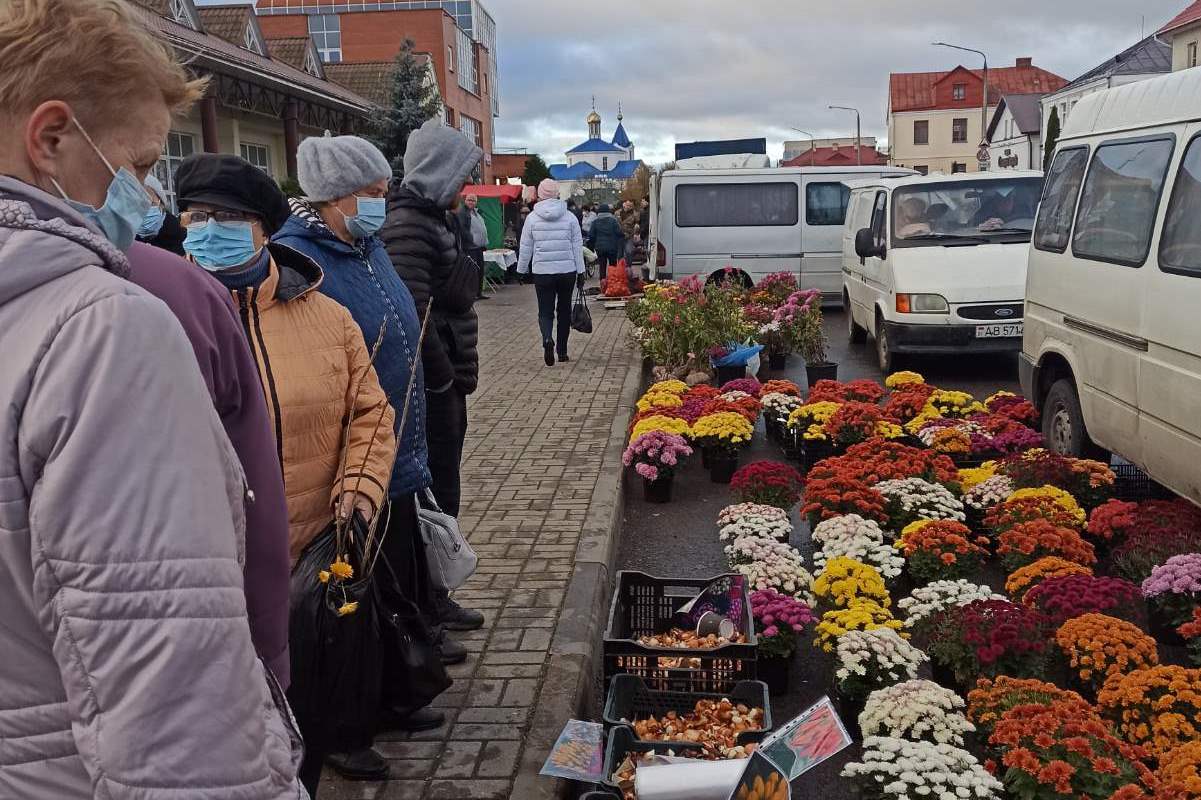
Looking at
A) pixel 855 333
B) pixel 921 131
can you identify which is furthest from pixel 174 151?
pixel 921 131

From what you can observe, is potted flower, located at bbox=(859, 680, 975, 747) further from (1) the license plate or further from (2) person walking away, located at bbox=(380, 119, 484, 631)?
(1) the license plate

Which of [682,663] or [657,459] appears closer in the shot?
[682,663]

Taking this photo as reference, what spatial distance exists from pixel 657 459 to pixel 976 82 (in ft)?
313

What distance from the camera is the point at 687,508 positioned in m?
7.27

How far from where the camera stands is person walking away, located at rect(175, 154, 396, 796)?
2.79 meters

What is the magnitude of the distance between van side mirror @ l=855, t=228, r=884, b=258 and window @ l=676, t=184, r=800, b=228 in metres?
4.79

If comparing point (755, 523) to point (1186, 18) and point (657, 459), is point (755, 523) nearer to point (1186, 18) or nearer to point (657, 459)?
point (657, 459)

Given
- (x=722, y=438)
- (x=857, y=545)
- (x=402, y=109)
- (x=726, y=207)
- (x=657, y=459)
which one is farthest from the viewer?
(x=402, y=109)

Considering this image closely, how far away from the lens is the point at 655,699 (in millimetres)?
3766

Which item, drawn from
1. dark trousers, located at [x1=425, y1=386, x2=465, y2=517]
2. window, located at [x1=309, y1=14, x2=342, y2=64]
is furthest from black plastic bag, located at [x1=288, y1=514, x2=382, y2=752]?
window, located at [x1=309, y1=14, x2=342, y2=64]

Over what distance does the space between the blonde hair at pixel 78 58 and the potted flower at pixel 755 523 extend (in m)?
4.14

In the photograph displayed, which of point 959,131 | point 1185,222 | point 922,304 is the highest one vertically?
point 959,131

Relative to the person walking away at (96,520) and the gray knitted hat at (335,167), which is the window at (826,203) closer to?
the gray knitted hat at (335,167)

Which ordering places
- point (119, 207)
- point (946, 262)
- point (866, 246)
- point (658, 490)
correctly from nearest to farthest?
point (119, 207)
point (658, 490)
point (946, 262)
point (866, 246)
